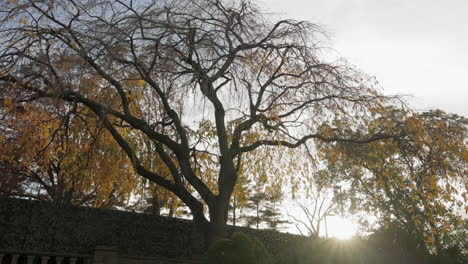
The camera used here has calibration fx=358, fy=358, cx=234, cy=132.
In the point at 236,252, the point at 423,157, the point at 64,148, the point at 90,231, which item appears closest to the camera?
the point at 236,252

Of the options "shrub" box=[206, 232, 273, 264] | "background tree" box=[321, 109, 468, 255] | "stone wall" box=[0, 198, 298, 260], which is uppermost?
"background tree" box=[321, 109, 468, 255]

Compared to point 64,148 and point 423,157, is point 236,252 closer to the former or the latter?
point 423,157

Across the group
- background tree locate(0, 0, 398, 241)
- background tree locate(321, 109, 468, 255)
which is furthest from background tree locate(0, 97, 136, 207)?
background tree locate(321, 109, 468, 255)

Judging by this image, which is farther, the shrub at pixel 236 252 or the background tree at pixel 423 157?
the background tree at pixel 423 157

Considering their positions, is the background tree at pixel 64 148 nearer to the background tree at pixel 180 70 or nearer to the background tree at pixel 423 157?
the background tree at pixel 180 70

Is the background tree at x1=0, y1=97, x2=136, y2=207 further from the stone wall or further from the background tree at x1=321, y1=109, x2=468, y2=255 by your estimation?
the background tree at x1=321, y1=109, x2=468, y2=255

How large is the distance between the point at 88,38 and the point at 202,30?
1.91 m

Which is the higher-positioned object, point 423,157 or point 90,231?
point 423,157

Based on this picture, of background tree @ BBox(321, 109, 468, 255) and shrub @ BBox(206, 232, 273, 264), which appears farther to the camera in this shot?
background tree @ BBox(321, 109, 468, 255)

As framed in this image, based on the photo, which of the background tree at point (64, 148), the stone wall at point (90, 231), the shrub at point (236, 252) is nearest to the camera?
the shrub at point (236, 252)

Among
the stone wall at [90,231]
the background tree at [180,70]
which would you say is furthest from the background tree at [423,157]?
the stone wall at [90,231]

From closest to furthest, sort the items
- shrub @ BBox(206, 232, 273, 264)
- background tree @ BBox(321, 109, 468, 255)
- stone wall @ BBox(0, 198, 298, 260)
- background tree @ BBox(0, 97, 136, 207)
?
shrub @ BBox(206, 232, 273, 264) < background tree @ BBox(321, 109, 468, 255) < background tree @ BBox(0, 97, 136, 207) < stone wall @ BBox(0, 198, 298, 260)

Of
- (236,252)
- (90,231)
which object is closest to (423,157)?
(236,252)

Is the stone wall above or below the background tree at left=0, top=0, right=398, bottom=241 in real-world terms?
below
